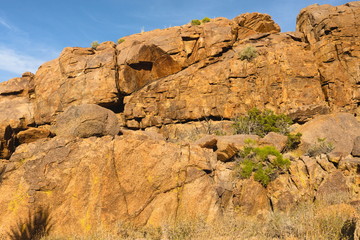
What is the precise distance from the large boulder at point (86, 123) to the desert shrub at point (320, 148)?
396 inches

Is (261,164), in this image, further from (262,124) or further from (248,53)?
(248,53)

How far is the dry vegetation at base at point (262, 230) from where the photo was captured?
6336 millimetres

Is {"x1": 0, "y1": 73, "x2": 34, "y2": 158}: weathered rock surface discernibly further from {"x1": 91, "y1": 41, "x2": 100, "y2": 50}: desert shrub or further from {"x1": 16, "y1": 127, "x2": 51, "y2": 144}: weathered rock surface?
{"x1": 16, "y1": 127, "x2": 51, "y2": 144}: weathered rock surface

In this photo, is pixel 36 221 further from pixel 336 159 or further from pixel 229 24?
pixel 229 24

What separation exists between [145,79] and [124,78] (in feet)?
7.14

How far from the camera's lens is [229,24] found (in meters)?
29.4

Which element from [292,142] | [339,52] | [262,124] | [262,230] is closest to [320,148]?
[292,142]

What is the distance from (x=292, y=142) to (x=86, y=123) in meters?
11.4

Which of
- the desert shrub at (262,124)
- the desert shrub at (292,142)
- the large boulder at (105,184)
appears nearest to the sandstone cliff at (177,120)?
the large boulder at (105,184)

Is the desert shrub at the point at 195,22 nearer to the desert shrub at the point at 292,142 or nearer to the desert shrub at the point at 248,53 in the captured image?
the desert shrub at the point at 248,53

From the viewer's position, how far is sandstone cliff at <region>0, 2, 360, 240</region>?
846cm

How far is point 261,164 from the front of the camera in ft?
37.2

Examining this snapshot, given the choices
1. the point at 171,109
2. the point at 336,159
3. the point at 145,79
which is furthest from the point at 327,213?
the point at 145,79

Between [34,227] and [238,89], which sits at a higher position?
[238,89]
